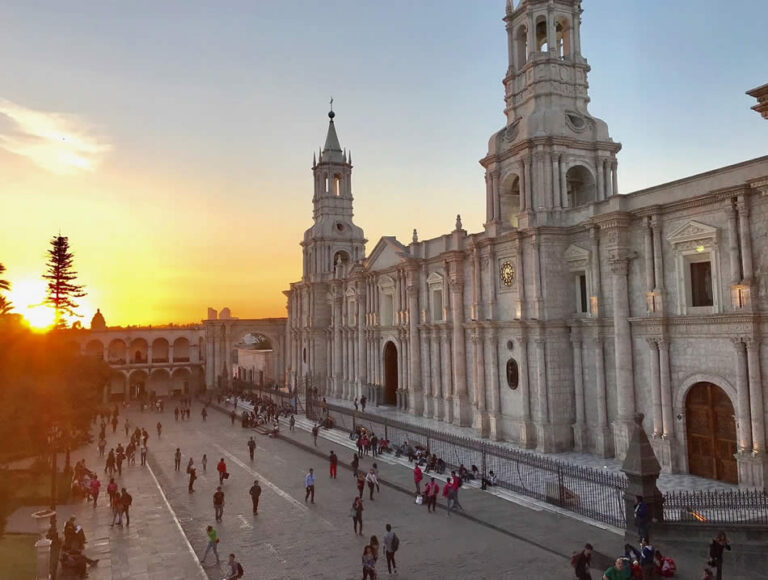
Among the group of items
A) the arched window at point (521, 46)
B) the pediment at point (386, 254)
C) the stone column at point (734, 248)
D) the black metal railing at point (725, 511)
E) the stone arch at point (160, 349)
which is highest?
the arched window at point (521, 46)

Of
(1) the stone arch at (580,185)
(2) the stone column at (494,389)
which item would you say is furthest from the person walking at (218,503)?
(1) the stone arch at (580,185)

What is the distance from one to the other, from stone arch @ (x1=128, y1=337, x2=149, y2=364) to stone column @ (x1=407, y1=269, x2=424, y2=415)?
A: 128 ft

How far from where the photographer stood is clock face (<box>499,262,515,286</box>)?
27.5m

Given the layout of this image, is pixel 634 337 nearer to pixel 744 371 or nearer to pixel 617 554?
pixel 744 371

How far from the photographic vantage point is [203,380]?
63.7 m

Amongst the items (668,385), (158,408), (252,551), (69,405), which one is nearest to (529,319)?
(668,385)

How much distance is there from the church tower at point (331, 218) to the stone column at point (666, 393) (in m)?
33.9

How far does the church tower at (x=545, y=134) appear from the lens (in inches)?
1037

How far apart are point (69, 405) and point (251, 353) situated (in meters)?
43.7

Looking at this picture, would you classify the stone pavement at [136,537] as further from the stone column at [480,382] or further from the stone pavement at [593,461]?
the stone column at [480,382]

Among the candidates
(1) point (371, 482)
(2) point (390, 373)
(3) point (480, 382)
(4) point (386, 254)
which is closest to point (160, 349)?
(2) point (390, 373)

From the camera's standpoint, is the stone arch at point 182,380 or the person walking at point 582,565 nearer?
the person walking at point 582,565

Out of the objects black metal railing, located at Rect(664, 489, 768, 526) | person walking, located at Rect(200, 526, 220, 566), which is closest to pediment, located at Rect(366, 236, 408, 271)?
black metal railing, located at Rect(664, 489, 768, 526)

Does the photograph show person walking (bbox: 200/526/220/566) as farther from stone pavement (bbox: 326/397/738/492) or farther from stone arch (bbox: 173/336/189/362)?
stone arch (bbox: 173/336/189/362)
